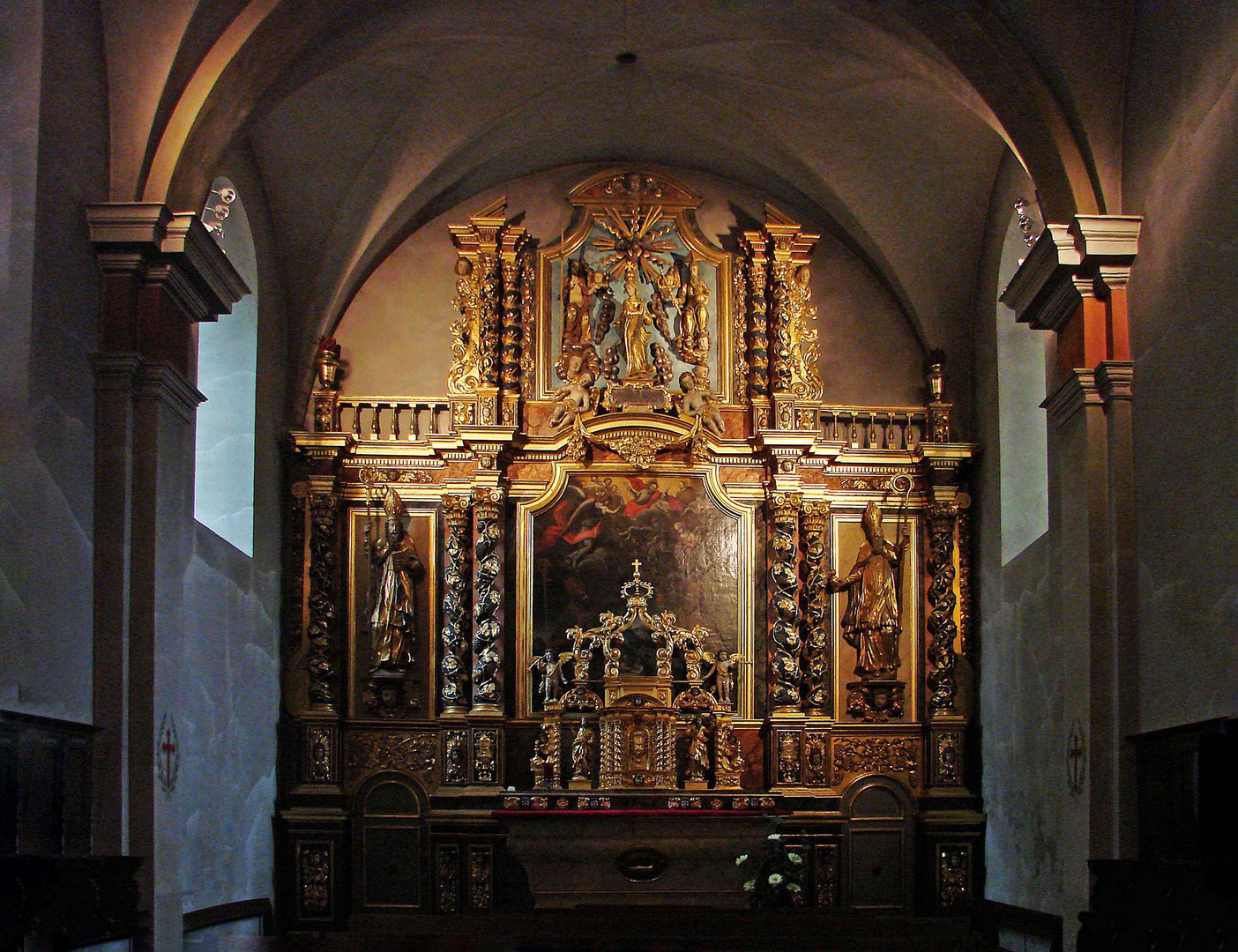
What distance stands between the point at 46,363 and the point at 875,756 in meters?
9.44

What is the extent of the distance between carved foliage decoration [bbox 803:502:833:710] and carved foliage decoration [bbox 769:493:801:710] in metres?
0.13

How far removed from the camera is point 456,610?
16.5m

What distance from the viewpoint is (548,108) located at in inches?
649

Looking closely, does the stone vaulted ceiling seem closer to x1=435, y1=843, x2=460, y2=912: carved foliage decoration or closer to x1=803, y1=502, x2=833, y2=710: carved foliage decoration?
x1=803, y1=502, x2=833, y2=710: carved foliage decoration

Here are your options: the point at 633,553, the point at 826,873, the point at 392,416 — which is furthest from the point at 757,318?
the point at 826,873

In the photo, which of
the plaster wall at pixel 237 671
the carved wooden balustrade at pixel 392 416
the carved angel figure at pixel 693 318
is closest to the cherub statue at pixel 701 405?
the carved angel figure at pixel 693 318

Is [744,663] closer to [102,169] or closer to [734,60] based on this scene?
[734,60]

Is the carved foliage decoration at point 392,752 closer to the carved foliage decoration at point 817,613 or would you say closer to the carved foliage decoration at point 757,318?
the carved foliage decoration at point 817,613

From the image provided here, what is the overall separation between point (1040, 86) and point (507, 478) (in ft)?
22.9

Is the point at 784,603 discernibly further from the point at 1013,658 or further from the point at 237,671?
the point at 237,671

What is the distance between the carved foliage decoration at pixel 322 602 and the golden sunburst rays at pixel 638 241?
12.7ft

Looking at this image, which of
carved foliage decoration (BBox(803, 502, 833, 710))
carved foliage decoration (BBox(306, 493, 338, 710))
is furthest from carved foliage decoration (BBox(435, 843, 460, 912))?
carved foliage decoration (BBox(803, 502, 833, 710))

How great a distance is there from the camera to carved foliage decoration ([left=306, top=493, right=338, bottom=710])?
16406 millimetres

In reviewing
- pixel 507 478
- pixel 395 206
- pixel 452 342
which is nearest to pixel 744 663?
pixel 507 478
